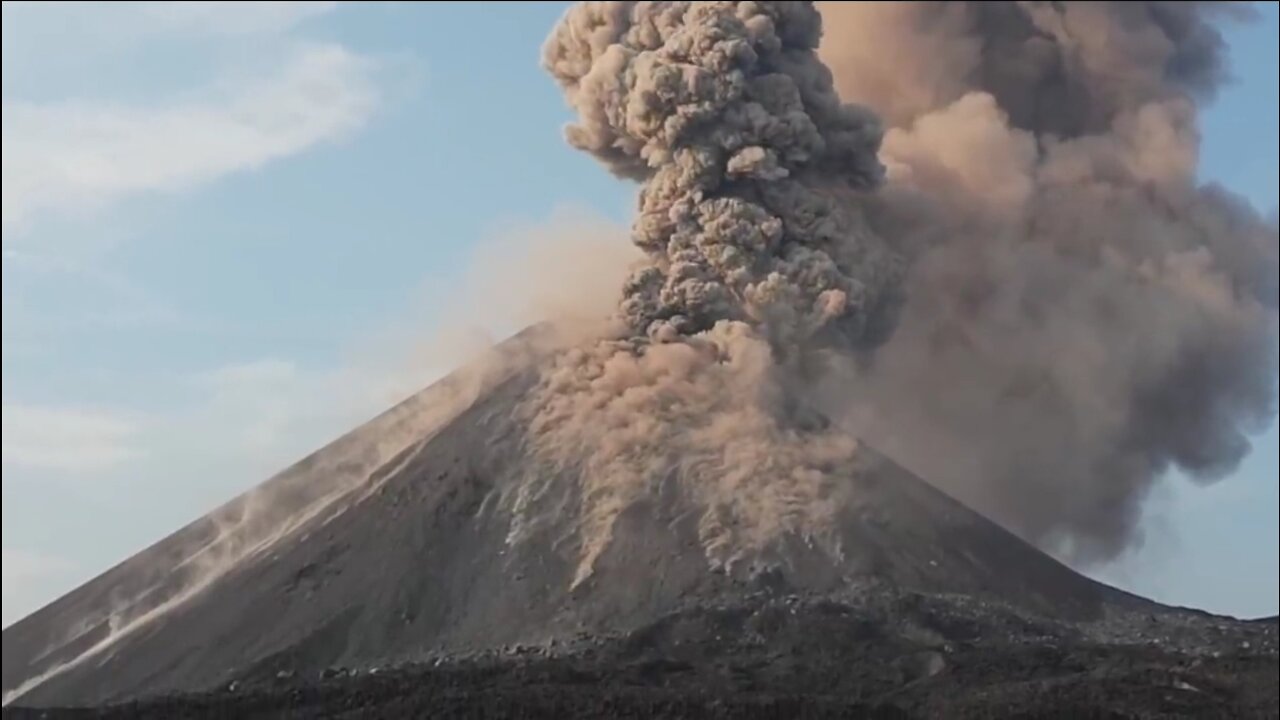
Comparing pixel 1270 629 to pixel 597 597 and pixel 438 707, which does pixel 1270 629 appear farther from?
pixel 438 707

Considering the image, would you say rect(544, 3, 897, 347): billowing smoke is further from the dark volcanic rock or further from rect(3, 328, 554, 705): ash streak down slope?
rect(3, 328, 554, 705): ash streak down slope

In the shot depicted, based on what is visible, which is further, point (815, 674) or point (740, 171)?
point (740, 171)

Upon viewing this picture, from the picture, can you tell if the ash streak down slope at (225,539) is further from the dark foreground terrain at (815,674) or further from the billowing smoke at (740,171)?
the billowing smoke at (740,171)

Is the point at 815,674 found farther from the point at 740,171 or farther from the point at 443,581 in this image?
the point at 740,171

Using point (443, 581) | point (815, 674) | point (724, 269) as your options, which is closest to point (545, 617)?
point (443, 581)

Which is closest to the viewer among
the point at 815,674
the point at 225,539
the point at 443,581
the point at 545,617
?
the point at 815,674

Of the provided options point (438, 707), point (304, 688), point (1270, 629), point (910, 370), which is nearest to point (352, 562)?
point (304, 688)
